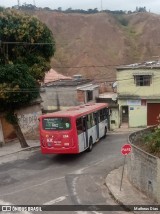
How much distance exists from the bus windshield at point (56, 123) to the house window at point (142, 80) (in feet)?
54.6

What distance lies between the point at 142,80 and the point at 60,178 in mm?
19840

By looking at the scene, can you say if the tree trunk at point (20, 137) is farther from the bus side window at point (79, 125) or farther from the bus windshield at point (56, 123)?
the bus side window at point (79, 125)

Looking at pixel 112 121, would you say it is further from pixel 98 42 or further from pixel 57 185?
pixel 98 42

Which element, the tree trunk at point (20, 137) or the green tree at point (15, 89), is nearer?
the green tree at point (15, 89)

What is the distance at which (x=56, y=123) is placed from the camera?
2231 cm

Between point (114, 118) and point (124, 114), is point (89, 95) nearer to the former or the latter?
point (114, 118)

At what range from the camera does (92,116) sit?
2616 cm

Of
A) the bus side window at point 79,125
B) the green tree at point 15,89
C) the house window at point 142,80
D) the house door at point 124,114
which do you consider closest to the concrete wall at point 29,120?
the green tree at point 15,89

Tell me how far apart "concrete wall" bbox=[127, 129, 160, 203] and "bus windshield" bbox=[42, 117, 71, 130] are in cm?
457

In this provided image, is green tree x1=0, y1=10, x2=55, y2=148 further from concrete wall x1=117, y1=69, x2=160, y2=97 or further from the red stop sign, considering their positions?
the red stop sign

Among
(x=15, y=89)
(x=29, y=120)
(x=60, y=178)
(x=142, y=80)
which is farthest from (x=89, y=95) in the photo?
(x=60, y=178)

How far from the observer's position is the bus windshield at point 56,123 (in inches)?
873

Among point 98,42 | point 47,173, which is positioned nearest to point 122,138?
point 47,173

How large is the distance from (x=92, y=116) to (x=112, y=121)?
1381 cm
